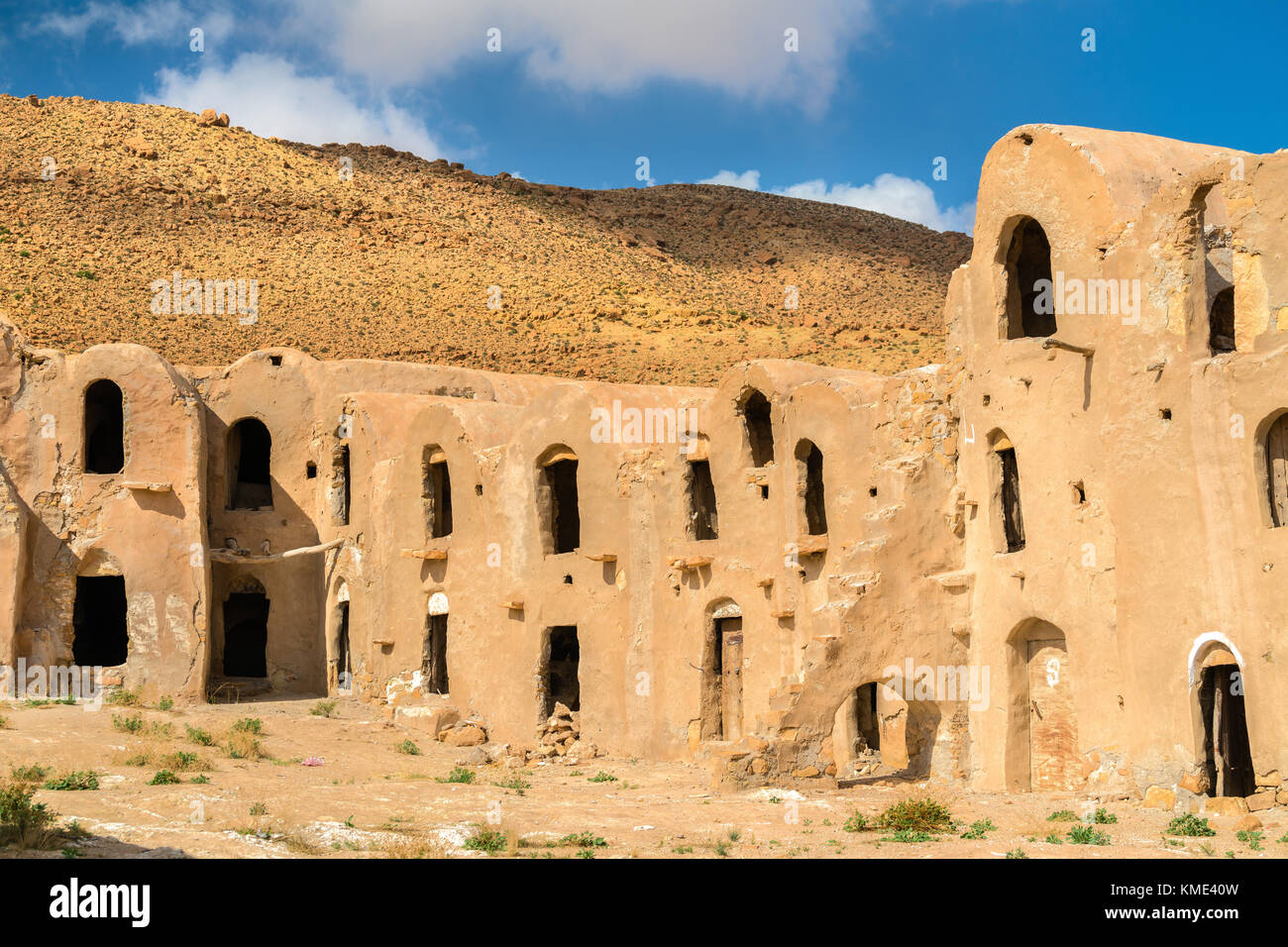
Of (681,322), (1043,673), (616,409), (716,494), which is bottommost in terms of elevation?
(1043,673)

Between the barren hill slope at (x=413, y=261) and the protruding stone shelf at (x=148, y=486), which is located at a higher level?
the barren hill slope at (x=413, y=261)

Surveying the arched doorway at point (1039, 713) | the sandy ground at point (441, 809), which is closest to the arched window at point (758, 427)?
the sandy ground at point (441, 809)

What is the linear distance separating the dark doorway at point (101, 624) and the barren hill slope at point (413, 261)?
12996 millimetres

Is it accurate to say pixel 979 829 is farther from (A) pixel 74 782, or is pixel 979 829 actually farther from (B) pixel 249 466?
(B) pixel 249 466

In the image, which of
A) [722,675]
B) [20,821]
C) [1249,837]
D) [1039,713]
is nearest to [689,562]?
[722,675]

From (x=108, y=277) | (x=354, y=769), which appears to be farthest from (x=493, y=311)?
(x=354, y=769)

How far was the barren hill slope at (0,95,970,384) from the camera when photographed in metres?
45.1

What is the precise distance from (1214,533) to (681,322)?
115 feet

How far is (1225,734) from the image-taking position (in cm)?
1473

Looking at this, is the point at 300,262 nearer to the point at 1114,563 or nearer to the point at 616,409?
the point at 616,409

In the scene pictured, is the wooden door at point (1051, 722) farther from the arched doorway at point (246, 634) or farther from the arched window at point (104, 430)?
the arched window at point (104, 430)

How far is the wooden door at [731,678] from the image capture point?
20516mm

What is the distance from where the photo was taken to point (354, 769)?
800 inches
